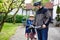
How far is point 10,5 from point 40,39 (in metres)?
7.19

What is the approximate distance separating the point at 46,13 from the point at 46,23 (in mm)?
381

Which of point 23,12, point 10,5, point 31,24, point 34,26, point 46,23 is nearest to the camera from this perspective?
point 46,23

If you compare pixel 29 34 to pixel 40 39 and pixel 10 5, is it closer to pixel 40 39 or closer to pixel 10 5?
pixel 40 39

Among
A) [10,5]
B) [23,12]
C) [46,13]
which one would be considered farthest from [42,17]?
[23,12]

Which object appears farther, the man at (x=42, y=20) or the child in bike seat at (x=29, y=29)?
the child in bike seat at (x=29, y=29)

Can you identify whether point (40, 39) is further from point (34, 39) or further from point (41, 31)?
point (34, 39)

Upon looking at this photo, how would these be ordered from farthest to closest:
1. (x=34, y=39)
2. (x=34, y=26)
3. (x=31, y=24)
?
(x=34, y=39) → (x=31, y=24) → (x=34, y=26)

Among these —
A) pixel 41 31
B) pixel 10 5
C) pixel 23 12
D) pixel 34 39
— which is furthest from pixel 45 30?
pixel 23 12

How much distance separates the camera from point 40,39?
314 inches

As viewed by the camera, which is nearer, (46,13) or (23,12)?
(46,13)

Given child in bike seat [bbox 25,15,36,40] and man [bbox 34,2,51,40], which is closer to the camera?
man [bbox 34,2,51,40]

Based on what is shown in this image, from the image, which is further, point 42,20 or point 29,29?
point 29,29

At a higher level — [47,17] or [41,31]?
[47,17]

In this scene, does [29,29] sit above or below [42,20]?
below
